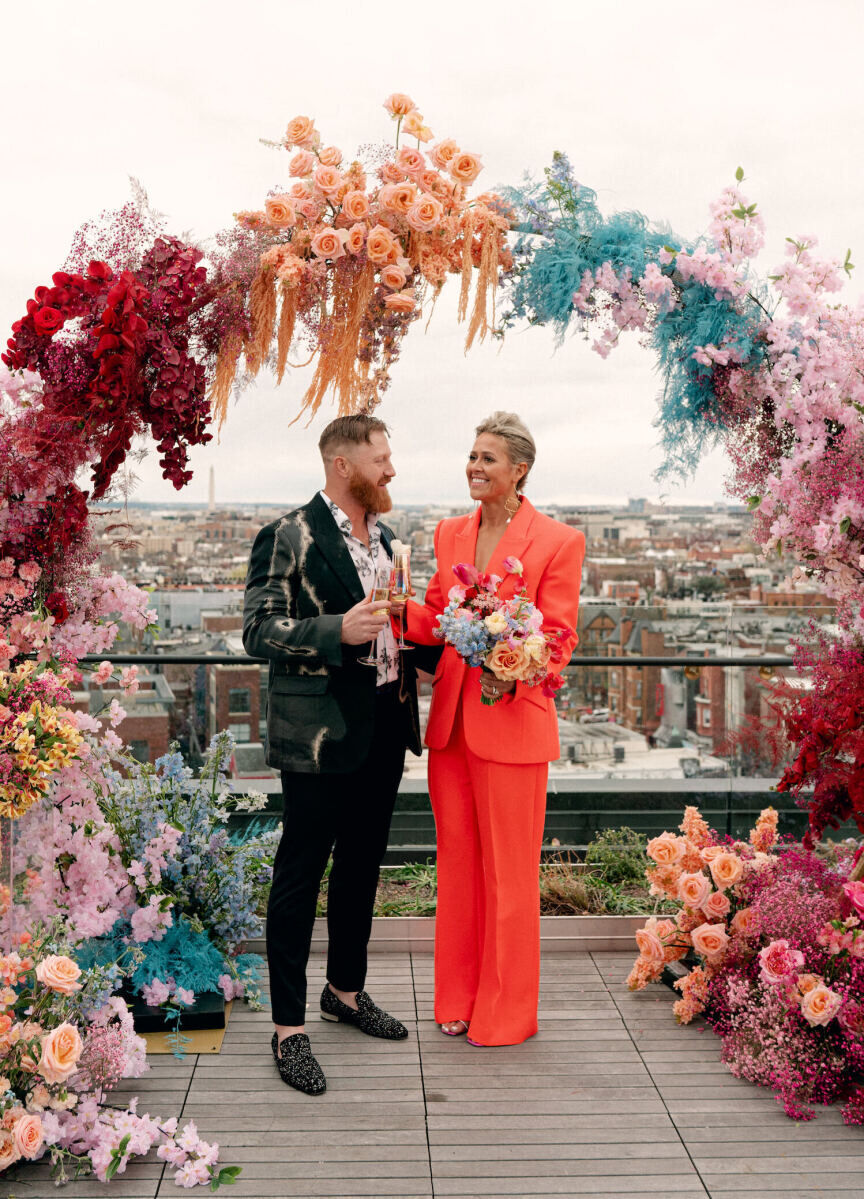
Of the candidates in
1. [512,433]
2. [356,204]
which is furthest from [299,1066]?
[356,204]

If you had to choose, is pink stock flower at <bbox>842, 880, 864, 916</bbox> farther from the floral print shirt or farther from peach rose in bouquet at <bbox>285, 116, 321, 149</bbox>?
peach rose in bouquet at <bbox>285, 116, 321, 149</bbox>

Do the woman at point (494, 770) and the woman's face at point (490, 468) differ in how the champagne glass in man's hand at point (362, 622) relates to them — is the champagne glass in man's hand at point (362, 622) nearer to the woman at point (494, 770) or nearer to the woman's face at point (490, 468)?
the woman at point (494, 770)

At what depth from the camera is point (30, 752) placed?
233 cm

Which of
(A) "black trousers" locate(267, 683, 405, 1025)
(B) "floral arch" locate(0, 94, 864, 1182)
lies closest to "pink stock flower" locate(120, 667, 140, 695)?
(B) "floral arch" locate(0, 94, 864, 1182)

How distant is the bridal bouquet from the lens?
105 inches

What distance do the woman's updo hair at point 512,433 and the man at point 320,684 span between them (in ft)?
1.07

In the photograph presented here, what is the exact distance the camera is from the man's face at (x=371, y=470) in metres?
2.79

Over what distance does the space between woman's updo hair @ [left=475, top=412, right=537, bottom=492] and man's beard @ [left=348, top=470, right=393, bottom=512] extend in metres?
0.35

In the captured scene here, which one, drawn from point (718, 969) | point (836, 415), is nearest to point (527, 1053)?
point (718, 969)

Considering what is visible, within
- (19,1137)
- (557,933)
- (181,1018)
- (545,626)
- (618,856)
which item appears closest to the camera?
(19,1137)

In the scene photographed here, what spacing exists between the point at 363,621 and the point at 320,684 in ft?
0.81

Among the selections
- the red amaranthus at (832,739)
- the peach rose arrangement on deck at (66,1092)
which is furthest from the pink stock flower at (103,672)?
the red amaranthus at (832,739)

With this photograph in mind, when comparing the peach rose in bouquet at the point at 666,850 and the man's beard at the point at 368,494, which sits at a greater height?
the man's beard at the point at 368,494

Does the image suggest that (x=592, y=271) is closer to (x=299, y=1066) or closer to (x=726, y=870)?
(x=726, y=870)
